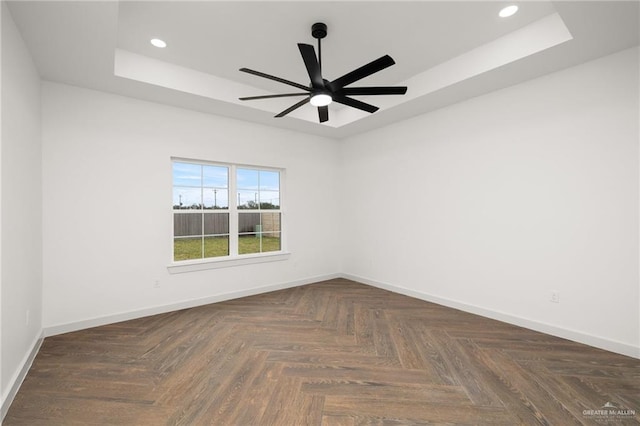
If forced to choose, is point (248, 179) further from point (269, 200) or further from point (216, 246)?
point (216, 246)

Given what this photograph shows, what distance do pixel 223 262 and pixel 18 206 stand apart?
7.88 feet

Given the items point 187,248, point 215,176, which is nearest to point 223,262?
point 187,248

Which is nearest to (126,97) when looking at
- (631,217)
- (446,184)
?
(446,184)

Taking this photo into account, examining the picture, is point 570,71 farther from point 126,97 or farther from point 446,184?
point 126,97

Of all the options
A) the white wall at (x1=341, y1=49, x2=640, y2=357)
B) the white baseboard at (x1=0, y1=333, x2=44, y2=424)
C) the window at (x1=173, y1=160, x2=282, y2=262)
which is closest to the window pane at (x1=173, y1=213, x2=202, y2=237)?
the window at (x1=173, y1=160, x2=282, y2=262)

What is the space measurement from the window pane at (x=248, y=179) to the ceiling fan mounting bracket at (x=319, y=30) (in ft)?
8.31

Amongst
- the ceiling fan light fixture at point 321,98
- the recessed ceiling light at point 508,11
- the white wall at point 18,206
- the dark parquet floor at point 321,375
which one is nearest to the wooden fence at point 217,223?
the dark parquet floor at point 321,375

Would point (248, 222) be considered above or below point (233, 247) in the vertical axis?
above

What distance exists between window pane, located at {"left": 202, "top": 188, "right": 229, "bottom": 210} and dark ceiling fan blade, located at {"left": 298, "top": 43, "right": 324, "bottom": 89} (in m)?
2.59

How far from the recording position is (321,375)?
7.94ft

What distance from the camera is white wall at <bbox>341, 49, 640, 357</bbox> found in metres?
2.78

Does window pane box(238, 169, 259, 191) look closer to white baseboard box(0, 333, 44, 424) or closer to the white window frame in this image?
the white window frame

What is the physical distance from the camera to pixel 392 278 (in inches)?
195

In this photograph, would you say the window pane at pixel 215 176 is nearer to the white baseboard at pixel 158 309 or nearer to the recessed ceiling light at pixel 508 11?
the white baseboard at pixel 158 309
